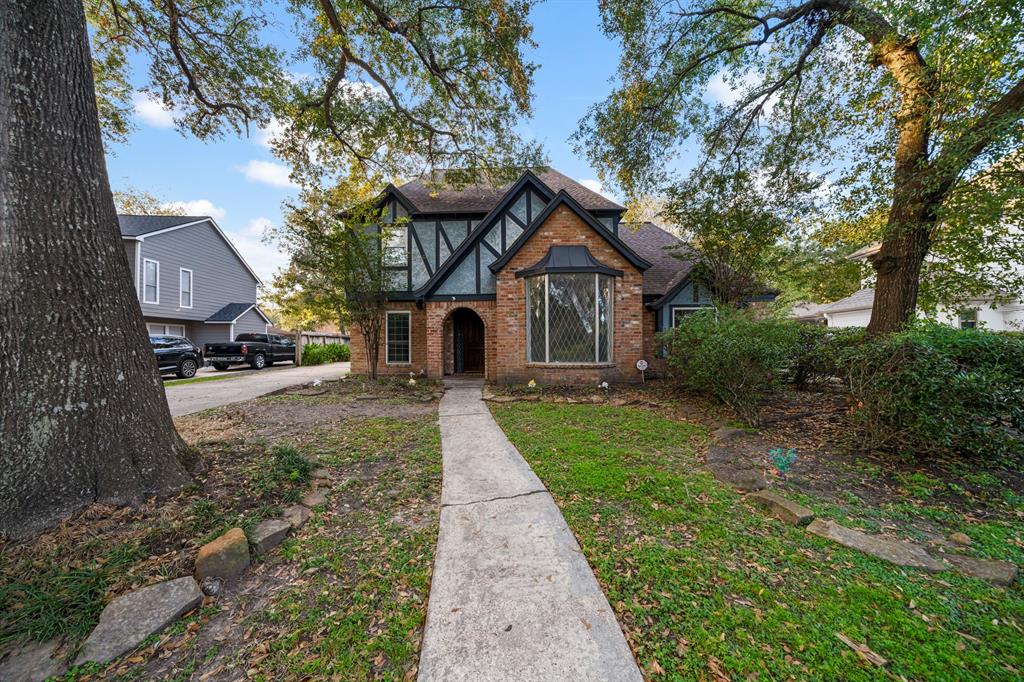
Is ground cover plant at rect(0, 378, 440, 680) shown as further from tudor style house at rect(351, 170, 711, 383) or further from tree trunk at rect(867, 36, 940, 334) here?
tree trunk at rect(867, 36, 940, 334)

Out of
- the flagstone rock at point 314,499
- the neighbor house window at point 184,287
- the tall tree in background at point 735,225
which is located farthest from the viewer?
the neighbor house window at point 184,287

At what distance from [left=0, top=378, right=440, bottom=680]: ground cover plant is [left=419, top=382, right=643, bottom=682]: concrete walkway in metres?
0.17

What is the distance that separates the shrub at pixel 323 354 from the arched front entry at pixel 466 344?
10395 mm

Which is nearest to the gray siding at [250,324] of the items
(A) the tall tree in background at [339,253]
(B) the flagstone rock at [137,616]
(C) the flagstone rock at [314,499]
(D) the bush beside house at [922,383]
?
(A) the tall tree in background at [339,253]

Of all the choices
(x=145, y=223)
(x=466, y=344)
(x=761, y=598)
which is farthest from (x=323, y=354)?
(x=761, y=598)

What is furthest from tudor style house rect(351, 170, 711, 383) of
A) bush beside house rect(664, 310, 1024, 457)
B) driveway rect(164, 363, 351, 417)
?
bush beside house rect(664, 310, 1024, 457)

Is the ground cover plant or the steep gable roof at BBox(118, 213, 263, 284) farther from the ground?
the steep gable roof at BBox(118, 213, 263, 284)

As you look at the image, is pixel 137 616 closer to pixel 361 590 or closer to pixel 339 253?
pixel 361 590

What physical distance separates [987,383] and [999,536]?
1.56 meters

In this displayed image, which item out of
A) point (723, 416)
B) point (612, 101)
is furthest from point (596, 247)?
point (723, 416)

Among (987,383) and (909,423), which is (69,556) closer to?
(909,423)

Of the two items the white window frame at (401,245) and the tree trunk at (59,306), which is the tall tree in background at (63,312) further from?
the white window frame at (401,245)

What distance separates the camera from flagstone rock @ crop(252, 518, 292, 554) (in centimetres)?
265

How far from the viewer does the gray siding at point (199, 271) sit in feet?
54.5
